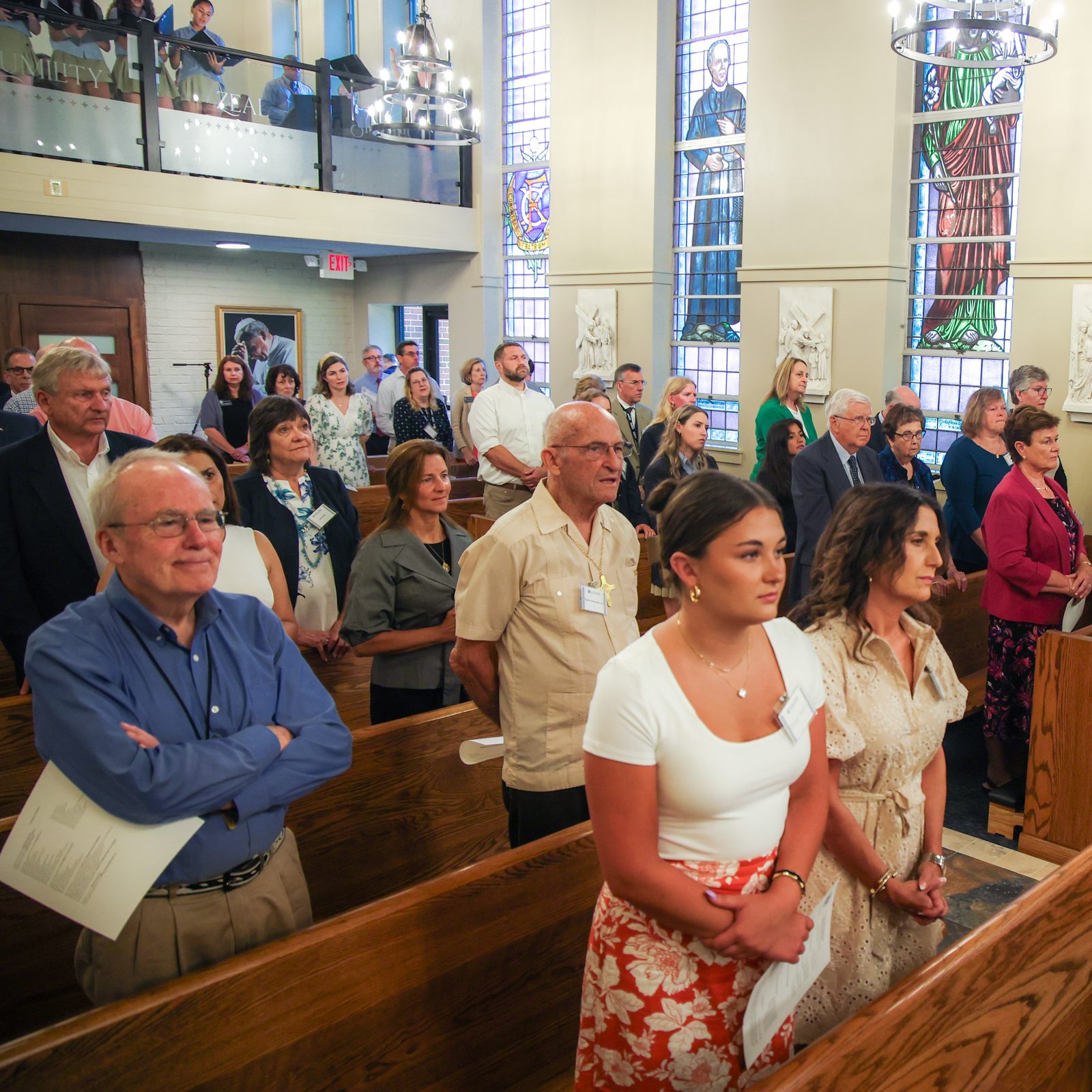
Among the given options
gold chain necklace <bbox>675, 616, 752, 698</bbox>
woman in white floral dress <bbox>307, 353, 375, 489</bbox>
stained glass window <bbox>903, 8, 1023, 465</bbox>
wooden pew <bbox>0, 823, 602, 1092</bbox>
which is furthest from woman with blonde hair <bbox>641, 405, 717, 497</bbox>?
stained glass window <bbox>903, 8, 1023, 465</bbox>

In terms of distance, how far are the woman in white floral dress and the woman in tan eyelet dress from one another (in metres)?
4.39

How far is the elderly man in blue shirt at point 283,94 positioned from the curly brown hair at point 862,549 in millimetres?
8954

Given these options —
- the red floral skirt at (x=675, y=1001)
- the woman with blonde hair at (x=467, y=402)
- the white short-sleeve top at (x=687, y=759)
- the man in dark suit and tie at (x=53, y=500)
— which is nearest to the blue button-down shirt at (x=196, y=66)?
the woman with blonde hair at (x=467, y=402)

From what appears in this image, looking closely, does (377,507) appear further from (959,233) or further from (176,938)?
(959,233)

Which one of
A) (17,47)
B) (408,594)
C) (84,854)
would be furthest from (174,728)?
(17,47)

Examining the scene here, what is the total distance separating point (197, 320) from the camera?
11.7m

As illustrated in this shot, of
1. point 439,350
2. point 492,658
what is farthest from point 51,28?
point 492,658

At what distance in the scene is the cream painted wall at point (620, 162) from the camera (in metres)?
9.64

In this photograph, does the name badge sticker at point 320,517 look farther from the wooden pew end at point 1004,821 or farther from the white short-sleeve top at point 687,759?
the wooden pew end at point 1004,821

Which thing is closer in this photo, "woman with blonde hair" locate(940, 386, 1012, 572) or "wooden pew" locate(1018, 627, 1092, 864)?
"wooden pew" locate(1018, 627, 1092, 864)

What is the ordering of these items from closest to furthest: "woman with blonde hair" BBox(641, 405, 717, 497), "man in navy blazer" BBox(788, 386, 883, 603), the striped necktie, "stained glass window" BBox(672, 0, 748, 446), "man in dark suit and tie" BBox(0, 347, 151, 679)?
"man in dark suit and tie" BBox(0, 347, 151, 679) → "man in navy blazer" BBox(788, 386, 883, 603) → the striped necktie → "woman with blonde hair" BBox(641, 405, 717, 497) → "stained glass window" BBox(672, 0, 748, 446)

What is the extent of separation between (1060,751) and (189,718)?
3.05 metres

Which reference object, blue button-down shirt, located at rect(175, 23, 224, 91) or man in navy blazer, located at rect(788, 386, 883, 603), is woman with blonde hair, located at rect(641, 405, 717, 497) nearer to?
man in navy blazer, located at rect(788, 386, 883, 603)

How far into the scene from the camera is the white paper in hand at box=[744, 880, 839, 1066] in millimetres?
1504
